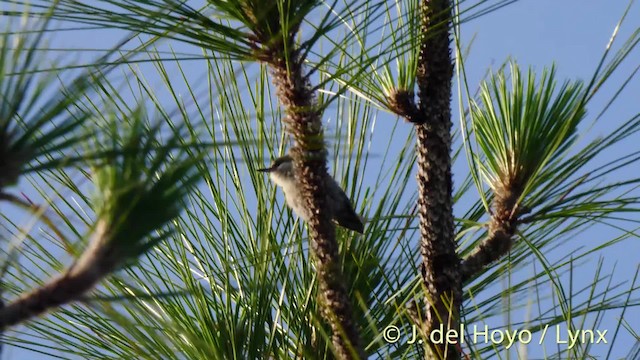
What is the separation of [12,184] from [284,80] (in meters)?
0.46

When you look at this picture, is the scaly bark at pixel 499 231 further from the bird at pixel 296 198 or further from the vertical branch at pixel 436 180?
the bird at pixel 296 198

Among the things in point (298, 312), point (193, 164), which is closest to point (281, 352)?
point (298, 312)

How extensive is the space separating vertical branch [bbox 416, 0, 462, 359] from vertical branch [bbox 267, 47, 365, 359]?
0.16 m

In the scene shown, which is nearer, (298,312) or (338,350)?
(338,350)

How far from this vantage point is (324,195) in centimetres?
103

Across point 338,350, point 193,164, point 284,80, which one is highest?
point 284,80

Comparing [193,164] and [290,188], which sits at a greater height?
[290,188]

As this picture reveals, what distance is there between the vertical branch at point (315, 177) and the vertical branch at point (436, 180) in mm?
161

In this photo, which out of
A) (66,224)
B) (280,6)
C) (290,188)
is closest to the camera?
(280,6)

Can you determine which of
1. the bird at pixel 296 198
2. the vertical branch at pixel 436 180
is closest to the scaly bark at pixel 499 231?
the vertical branch at pixel 436 180

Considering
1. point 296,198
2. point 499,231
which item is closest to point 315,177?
point 296,198

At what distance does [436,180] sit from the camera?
1.19 m

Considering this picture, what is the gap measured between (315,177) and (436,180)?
229mm

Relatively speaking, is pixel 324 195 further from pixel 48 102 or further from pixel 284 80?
pixel 48 102
